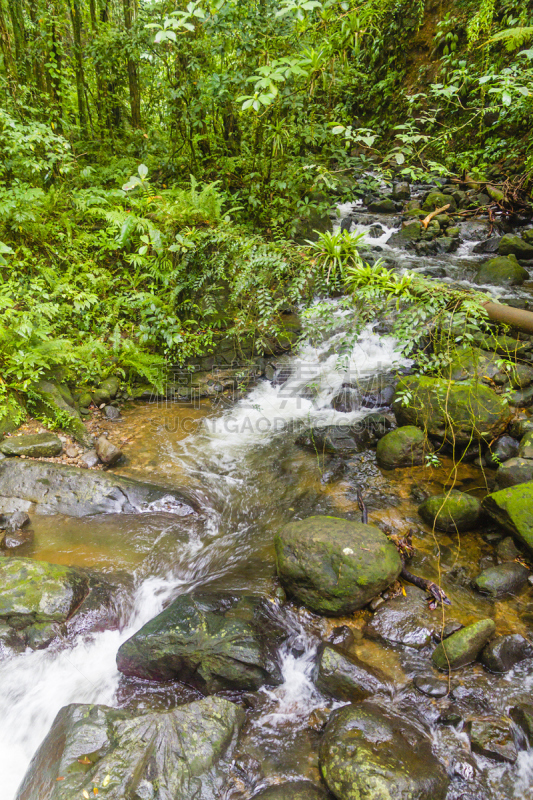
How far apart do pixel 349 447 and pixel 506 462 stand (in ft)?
6.41

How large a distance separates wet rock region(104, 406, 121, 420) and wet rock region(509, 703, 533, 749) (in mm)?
5692

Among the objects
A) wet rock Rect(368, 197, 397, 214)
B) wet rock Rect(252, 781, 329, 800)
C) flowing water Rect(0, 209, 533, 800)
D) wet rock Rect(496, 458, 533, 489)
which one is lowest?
flowing water Rect(0, 209, 533, 800)

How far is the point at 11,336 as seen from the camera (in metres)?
5.21

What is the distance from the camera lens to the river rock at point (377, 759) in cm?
239

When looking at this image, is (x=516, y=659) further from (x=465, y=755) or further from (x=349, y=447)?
(x=349, y=447)

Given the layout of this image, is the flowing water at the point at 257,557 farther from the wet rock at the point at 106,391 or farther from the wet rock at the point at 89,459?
the wet rock at the point at 89,459

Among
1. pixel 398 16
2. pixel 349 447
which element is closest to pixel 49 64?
pixel 349 447

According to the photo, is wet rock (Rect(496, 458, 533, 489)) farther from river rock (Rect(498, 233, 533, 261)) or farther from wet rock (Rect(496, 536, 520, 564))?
river rock (Rect(498, 233, 533, 261))

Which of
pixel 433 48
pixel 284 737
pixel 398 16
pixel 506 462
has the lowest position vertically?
pixel 284 737

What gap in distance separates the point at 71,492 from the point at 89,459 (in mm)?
714

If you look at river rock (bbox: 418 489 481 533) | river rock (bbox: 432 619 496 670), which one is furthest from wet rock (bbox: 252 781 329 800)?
river rock (bbox: 418 489 481 533)

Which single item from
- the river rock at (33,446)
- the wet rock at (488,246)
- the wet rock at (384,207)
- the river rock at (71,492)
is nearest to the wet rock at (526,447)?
Result: the river rock at (71,492)

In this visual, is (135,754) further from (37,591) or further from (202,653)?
(37,591)

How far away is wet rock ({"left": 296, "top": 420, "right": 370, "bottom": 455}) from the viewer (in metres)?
5.77
